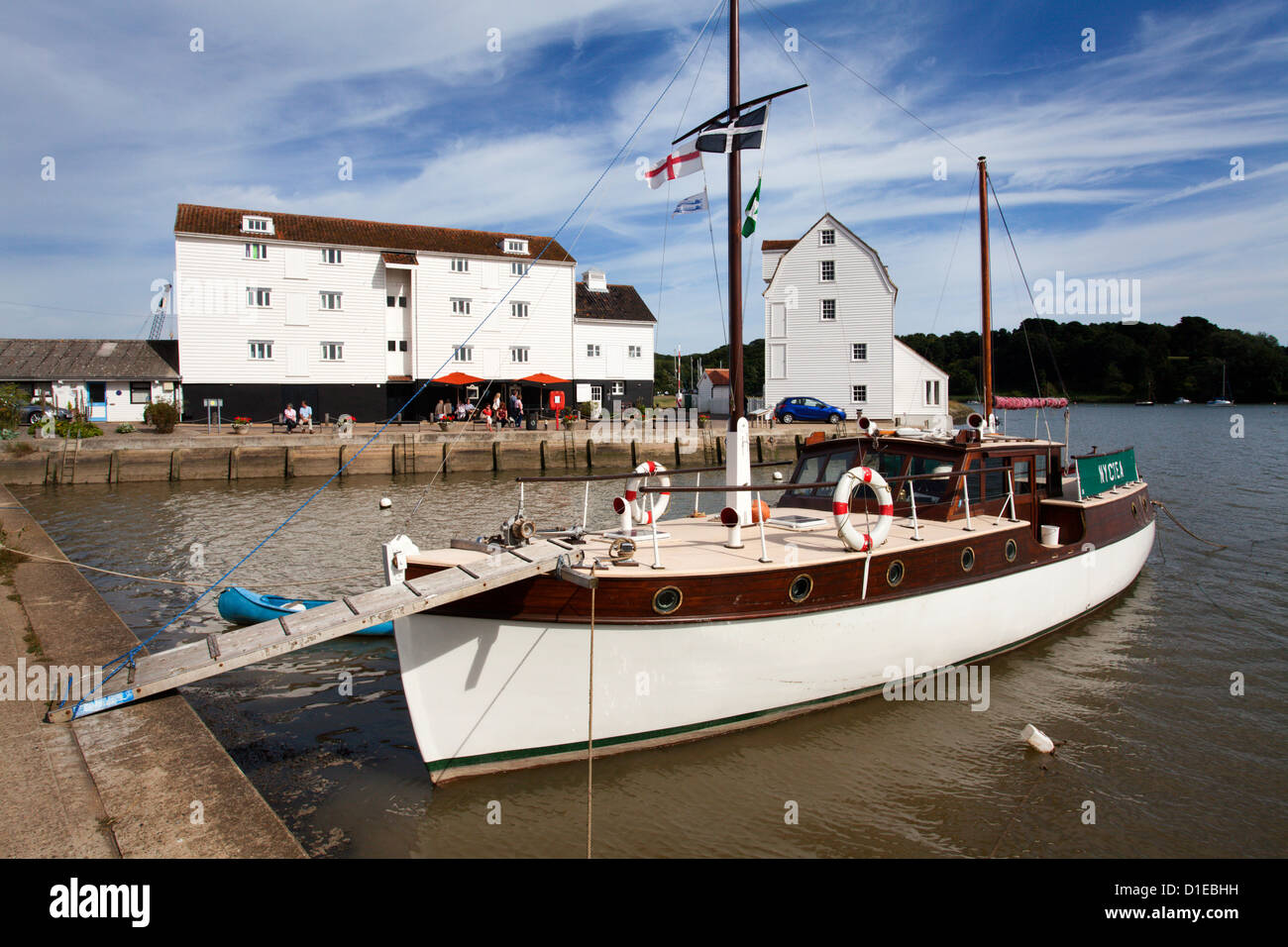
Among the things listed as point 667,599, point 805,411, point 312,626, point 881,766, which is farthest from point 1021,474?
point 805,411

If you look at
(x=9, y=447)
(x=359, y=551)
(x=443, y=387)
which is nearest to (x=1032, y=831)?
(x=359, y=551)

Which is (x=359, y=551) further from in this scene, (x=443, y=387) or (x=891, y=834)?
Answer: (x=443, y=387)

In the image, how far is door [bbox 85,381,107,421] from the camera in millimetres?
36375

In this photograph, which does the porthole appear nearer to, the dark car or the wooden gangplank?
the wooden gangplank

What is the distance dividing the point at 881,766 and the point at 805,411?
1224 inches

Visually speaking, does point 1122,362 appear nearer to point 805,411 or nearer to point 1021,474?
point 805,411

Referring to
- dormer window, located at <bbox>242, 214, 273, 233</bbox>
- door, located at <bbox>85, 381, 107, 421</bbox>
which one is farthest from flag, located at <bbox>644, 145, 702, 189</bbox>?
door, located at <bbox>85, 381, 107, 421</bbox>

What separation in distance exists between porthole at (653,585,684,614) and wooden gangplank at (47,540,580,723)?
2.57 feet

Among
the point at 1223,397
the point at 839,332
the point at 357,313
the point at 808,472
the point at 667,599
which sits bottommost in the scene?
the point at 667,599

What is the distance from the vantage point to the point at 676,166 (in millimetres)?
8758

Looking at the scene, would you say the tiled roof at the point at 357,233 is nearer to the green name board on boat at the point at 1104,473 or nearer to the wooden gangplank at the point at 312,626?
the green name board on boat at the point at 1104,473

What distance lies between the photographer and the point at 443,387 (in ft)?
131

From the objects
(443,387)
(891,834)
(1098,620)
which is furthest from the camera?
(443,387)

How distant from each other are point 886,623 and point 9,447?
3020cm
